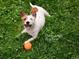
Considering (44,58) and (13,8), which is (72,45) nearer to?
(44,58)

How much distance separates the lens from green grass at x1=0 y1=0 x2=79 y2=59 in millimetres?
6000

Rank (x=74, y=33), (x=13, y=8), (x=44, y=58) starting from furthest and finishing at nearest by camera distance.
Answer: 1. (x=13, y=8)
2. (x=74, y=33)
3. (x=44, y=58)

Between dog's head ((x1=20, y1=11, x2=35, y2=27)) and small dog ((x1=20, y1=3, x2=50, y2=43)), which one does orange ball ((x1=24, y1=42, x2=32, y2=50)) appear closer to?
small dog ((x1=20, y1=3, x2=50, y2=43))

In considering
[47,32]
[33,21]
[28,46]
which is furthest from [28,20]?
[47,32]

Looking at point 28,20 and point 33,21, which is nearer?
point 28,20

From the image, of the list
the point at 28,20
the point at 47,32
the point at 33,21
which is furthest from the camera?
the point at 47,32

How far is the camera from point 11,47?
619 centimetres

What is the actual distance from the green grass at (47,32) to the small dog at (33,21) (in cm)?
12

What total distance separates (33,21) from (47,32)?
45 cm

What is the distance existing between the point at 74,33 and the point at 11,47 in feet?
3.82

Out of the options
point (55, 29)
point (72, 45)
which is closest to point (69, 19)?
point (55, 29)

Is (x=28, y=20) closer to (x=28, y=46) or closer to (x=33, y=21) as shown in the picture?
(x=33, y=21)

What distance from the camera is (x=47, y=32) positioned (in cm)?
643

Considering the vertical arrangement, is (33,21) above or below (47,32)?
above
